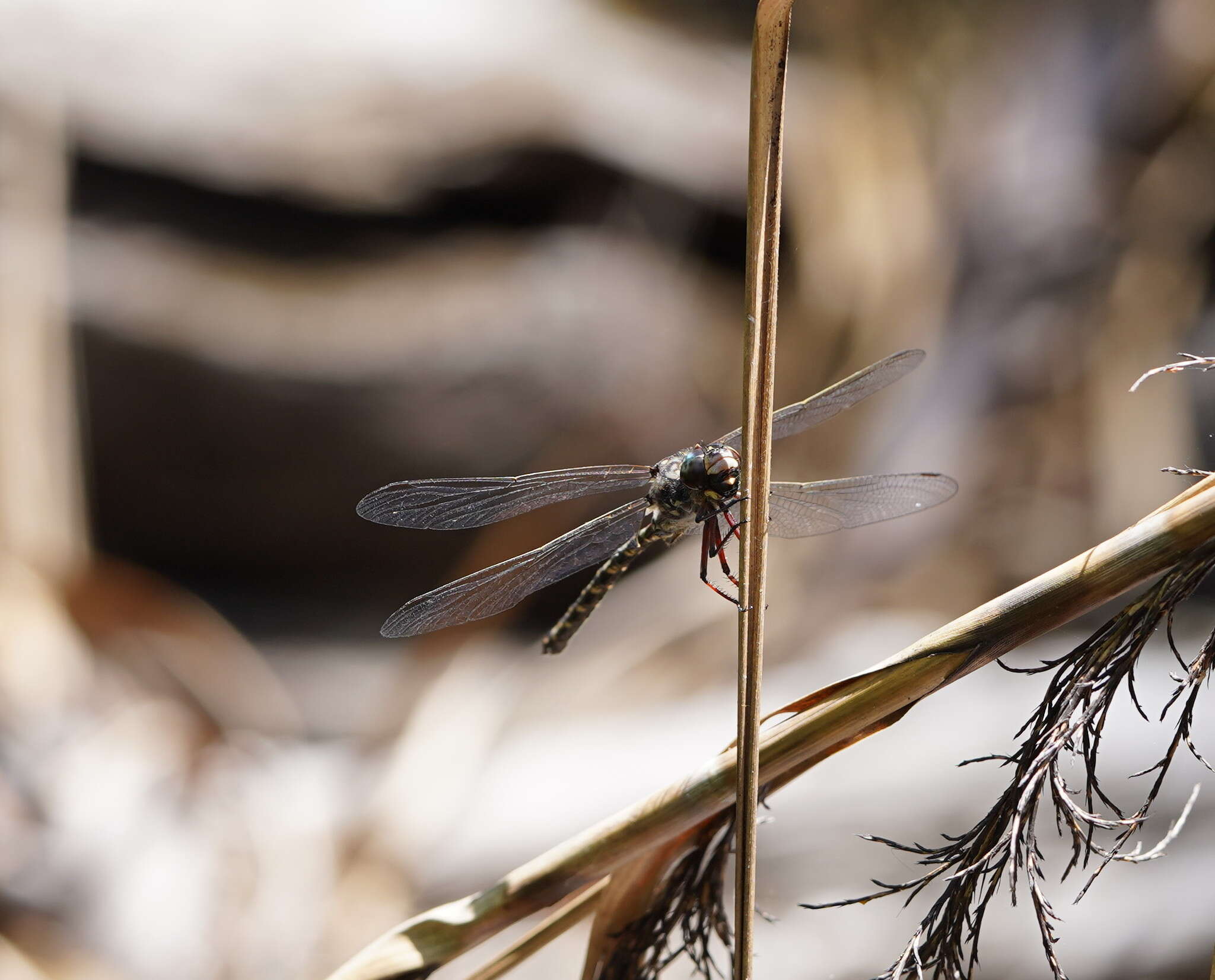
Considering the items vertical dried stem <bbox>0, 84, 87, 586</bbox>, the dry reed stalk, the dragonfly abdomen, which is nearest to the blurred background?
vertical dried stem <bbox>0, 84, 87, 586</bbox>

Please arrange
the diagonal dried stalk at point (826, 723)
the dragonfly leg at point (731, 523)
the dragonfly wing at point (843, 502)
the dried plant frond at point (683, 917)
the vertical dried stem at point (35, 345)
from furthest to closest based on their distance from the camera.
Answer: the vertical dried stem at point (35, 345) < the dragonfly wing at point (843, 502) < the dragonfly leg at point (731, 523) < the dried plant frond at point (683, 917) < the diagonal dried stalk at point (826, 723)

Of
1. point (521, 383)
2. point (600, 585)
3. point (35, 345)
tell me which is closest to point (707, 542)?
point (600, 585)

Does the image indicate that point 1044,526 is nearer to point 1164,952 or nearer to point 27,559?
point 1164,952

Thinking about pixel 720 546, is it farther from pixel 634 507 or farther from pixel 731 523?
pixel 634 507

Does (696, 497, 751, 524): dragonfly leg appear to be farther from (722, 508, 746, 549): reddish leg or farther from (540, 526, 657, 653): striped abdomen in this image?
(540, 526, 657, 653): striped abdomen

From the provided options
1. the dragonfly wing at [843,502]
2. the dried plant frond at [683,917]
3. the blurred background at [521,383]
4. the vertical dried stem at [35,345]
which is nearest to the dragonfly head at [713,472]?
the dragonfly wing at [843,502]

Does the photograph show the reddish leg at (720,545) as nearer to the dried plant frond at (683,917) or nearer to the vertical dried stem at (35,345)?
the dried plant frond at (683,917)
